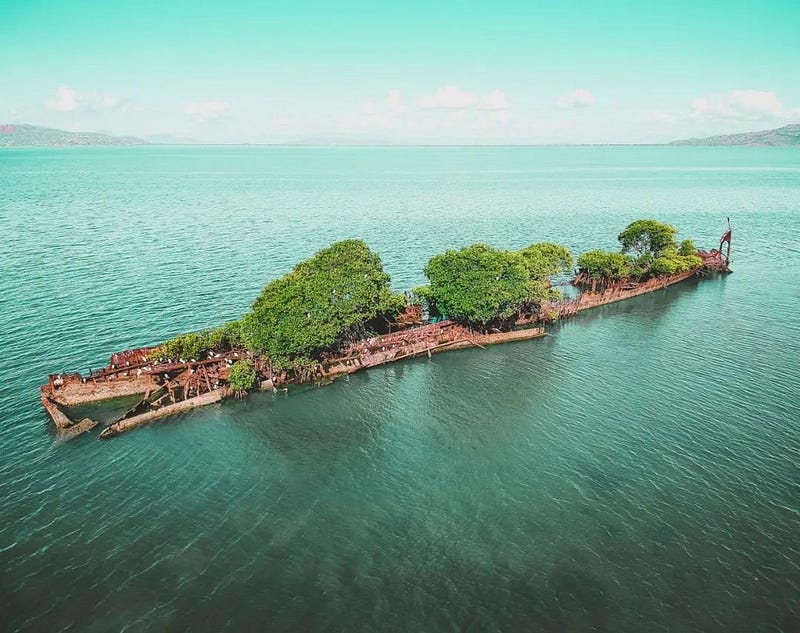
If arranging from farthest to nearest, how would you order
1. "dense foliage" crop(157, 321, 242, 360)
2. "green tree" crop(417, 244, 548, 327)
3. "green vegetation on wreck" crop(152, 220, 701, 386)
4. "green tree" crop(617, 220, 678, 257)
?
1. "green tree" crop(617, 220, 678, 257)
2. "green tree" crop(417, 244, 548, 327)
3. "dense foliage" crop(157, 321, 242, 360)
4. "green vegetation on wreck" crop(152, 220, 701, 386)

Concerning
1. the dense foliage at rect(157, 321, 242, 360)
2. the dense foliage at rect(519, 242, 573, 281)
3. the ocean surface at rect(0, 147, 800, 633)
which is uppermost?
the dense foliage at rect(519, 242, 573, 281)

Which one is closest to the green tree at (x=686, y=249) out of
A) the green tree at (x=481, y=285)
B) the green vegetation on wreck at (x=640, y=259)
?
the green vegetation on wreck at (x=640, y=259)

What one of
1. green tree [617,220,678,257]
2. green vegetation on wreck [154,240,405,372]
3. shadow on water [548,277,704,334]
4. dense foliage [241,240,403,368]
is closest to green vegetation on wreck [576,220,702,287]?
green tree [617,220,678,257]

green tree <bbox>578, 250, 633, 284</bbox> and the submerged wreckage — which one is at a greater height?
green tree <bbox>578, 250, 633, 284</bbox>

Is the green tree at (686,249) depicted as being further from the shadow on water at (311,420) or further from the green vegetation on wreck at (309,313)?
the shadow on water at (311,420)

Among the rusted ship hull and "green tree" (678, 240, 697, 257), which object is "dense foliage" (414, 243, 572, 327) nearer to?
the rusted ship hull

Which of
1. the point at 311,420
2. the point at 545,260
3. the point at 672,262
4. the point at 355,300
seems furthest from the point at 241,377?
the point at 672,262

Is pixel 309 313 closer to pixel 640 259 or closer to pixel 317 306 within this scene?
pixel 317 306
